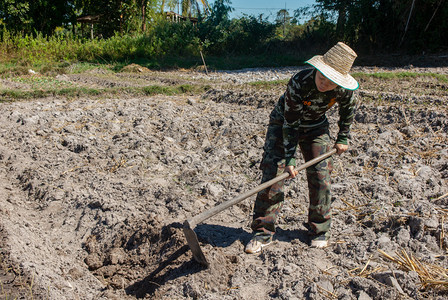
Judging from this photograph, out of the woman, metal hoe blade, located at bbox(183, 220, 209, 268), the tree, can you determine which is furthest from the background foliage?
metal hoe blade, located at bbox(183, 220, 209, 268)

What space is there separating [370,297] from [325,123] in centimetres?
120

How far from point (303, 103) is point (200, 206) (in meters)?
1.52

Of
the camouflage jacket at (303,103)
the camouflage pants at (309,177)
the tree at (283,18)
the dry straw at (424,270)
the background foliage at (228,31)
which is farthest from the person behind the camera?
the tree at (283,18)

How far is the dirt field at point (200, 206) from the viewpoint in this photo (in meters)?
2.51

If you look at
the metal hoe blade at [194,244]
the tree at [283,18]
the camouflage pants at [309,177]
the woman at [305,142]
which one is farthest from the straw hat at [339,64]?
the tree at [283,18]

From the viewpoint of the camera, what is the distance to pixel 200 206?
11.6ft

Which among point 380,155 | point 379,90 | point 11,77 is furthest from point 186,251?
point 11,77

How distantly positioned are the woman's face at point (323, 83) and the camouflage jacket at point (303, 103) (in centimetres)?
5

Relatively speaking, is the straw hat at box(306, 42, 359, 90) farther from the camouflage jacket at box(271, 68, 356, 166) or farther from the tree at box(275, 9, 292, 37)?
the tree at box(275, 9, 292, 37)

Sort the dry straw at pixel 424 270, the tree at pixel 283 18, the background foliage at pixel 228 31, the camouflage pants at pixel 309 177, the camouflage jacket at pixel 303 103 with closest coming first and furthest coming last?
the dry straw at pixel 424 270 → the camouflage jacket at pixel 303 103 → the camouflage pants at pixel 309 177 → the background foliage at pixel 228 31 → the tree at pixel 283 18

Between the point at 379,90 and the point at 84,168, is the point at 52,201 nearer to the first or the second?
the point at 84,168

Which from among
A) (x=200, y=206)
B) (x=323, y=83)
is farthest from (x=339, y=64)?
(x=200, y=206)

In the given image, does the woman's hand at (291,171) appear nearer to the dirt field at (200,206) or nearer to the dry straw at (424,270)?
the dirt field at (200,206)

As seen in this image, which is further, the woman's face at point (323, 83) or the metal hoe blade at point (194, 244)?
the metal hoe blade at point (194, 244)
